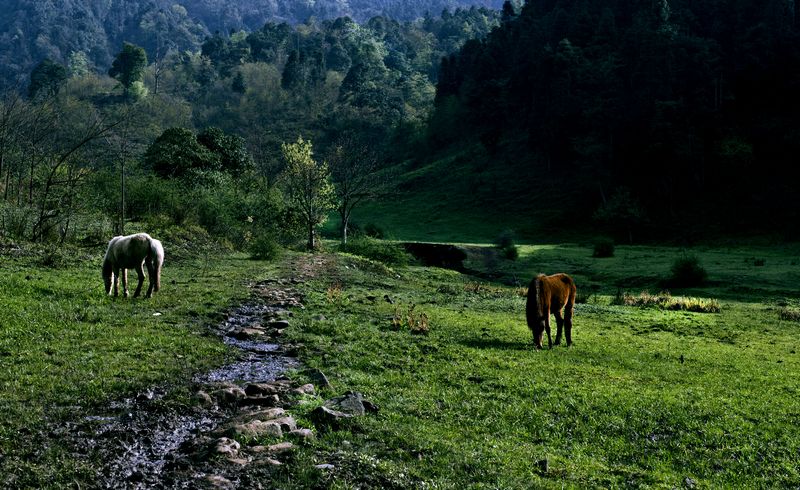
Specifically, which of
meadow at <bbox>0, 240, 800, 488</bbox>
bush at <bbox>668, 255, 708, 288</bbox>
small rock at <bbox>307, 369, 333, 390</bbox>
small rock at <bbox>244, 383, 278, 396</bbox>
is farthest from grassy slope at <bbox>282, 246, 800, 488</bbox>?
bush at <bbox>668, 255, 708, 288</bbox>

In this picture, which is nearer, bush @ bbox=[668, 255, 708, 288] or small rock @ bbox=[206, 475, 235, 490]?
small rock @ bbox=[206, 475, 235, 490]

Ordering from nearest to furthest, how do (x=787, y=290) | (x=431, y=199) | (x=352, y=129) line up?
(x=787, y=290)
(x=431, y=199)
(x=352, y=129)

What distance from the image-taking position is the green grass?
7.14 m

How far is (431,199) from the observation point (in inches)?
3898

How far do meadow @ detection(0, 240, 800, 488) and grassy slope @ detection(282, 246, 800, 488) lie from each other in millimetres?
46

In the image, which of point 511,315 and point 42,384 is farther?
point 511,315

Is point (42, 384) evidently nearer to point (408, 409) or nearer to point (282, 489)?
point (282, 489)

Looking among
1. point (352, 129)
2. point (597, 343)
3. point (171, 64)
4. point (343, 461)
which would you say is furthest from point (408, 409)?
point (171, 64)

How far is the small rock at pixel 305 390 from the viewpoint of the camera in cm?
1011

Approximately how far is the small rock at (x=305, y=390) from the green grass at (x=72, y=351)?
2251 mm

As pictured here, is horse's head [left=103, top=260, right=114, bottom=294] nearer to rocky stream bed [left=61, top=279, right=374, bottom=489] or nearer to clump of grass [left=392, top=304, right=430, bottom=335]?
rocky stream bed [left=61, top=279, right=374, bottom=489]

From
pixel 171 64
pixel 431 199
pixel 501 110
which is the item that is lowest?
pixel 431 199

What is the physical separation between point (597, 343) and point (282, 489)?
13.8m

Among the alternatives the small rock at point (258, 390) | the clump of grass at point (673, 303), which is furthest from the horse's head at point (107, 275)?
the clump of grass at point (673, 303)
